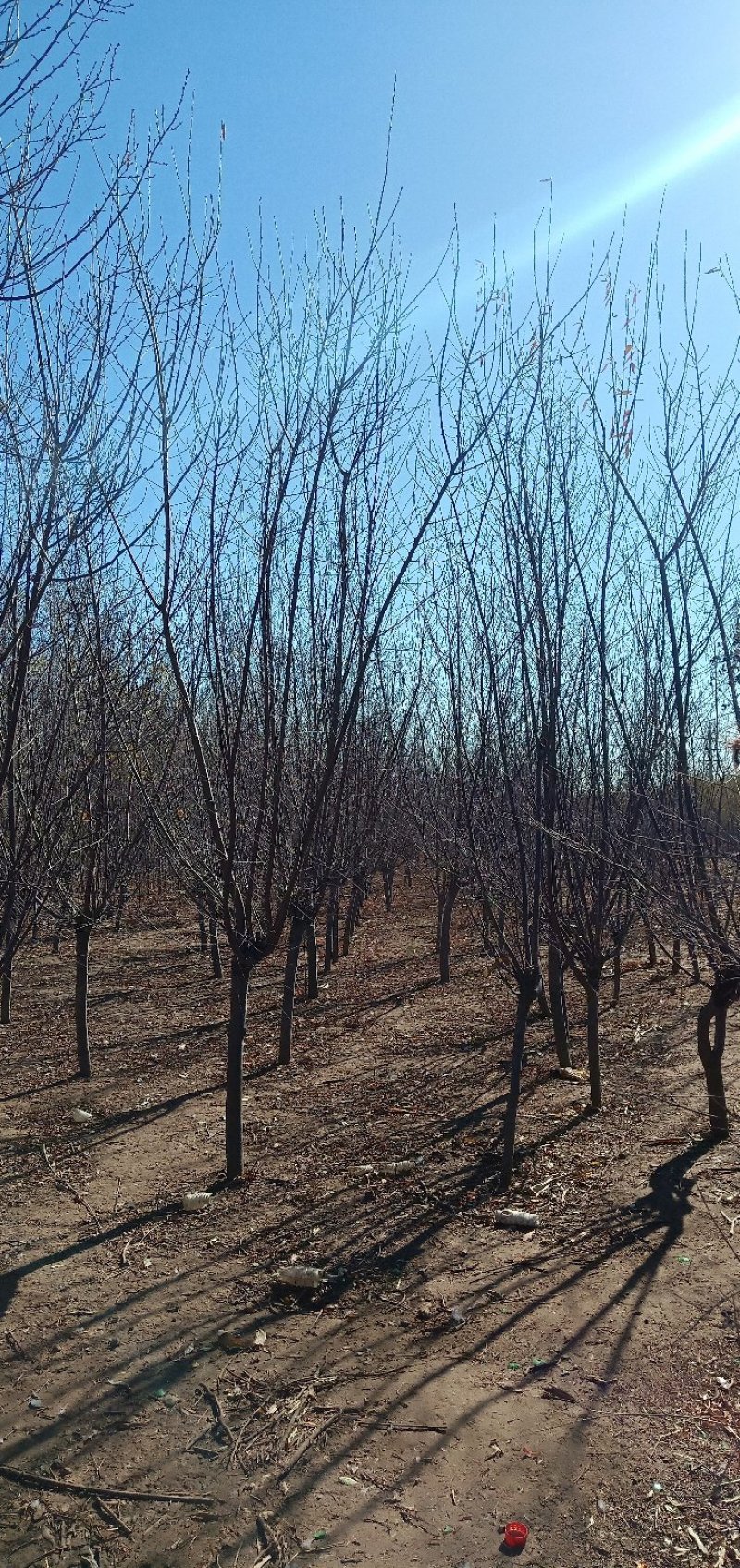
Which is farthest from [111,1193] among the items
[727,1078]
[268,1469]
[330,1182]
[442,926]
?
[442,926]

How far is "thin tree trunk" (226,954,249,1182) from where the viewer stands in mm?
4914

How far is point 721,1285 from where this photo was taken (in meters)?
3.76

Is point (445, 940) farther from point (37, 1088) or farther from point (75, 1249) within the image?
point (75, 1249)

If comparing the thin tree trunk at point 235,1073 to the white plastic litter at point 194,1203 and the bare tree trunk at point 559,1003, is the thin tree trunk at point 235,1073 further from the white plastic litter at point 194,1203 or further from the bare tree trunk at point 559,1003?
the bare tree trunk at point 559,1003

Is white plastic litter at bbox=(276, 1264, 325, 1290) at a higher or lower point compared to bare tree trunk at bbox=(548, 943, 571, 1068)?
lower

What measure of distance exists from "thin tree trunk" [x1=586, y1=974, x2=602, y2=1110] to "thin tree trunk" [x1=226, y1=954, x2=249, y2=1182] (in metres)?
2.04

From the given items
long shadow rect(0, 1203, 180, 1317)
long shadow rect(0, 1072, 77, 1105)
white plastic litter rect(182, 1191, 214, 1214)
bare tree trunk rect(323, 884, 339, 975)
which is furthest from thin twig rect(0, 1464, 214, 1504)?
bare tree trunk rect(323, 884, 339, 975)

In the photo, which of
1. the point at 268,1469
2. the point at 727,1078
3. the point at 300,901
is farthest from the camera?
the point at 300,901

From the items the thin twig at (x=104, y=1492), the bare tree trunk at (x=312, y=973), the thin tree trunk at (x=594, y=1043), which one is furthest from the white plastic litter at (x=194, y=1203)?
the bare tree trunk at (x=312, y=973)

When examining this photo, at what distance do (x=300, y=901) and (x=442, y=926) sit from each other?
3534mm

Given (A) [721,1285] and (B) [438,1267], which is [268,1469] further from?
(A) [721,1285]

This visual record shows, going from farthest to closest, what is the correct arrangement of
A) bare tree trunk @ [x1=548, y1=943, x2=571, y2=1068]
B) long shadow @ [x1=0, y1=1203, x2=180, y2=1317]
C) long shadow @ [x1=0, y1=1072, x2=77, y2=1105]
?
long shadow @ [x1=0, y1=1072, x2=77, y2=1105] → bare tree trunk @ [x1=548, y1=943, x2=571, y2=1068] → long shadow @ [x1=0, y1=1203, x2=180, y2=1317]

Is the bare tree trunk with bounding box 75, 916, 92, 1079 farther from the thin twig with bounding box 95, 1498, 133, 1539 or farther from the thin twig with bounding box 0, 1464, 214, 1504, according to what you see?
the thin twig with bounding box 95, 1498, 133, 1539

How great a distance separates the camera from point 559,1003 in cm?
655
